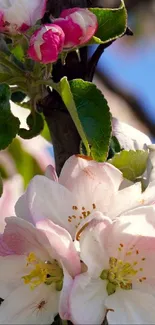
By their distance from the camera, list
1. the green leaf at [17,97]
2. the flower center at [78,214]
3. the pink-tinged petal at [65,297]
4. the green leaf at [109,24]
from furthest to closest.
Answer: the green leaf at [17,97] < the green leaf at [109,24] < the flower center at [78,214] < the pink-tinged petal at [65,297]

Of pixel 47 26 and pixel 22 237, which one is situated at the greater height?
pixel 47 26

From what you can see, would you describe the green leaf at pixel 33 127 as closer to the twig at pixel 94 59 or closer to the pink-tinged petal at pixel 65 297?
the twig at pixel 94 59

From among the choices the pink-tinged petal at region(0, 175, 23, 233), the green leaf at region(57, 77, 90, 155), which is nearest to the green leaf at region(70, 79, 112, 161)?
the green leaf at region(57, 77, 90, 155)

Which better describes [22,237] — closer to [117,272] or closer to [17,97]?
[117,272]

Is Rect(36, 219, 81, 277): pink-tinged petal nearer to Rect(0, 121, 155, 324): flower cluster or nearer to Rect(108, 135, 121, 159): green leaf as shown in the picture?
Rect(0, 121, 155, 324): flower cluster

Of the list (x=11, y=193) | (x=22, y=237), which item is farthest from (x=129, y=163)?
(x=11, y=193)

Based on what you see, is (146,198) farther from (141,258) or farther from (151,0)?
(151,0)

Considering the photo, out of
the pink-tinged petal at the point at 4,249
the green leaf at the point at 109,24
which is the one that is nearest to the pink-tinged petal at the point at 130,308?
the pink-tinged petal at the point at 4,249
